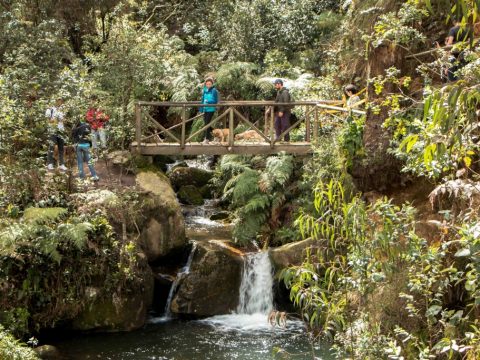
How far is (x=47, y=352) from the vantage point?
9.02 m

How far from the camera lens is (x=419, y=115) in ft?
25.1

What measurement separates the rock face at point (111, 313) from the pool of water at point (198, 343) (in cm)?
16

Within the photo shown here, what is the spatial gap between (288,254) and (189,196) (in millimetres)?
4317

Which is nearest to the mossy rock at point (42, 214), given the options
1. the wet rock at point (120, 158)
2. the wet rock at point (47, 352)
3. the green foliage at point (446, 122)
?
the wet rock at point (47, 352)

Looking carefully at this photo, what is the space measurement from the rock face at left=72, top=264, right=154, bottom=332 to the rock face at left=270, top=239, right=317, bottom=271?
2.44 metres

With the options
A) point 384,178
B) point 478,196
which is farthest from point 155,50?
point 478,196

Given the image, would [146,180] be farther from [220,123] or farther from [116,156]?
[220,123]

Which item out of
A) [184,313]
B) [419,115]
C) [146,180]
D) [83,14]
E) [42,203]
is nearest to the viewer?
[419,115]

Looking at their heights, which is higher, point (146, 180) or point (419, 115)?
point (419, 115)

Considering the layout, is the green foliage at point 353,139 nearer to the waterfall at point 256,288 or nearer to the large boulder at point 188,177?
the waterfall at point 256,288

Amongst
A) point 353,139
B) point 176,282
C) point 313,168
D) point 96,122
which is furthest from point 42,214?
point 353,139

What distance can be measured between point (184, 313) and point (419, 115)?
18.6ft

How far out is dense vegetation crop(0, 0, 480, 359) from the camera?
5262 millimetres

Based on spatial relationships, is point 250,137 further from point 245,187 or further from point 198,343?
point 198,343
